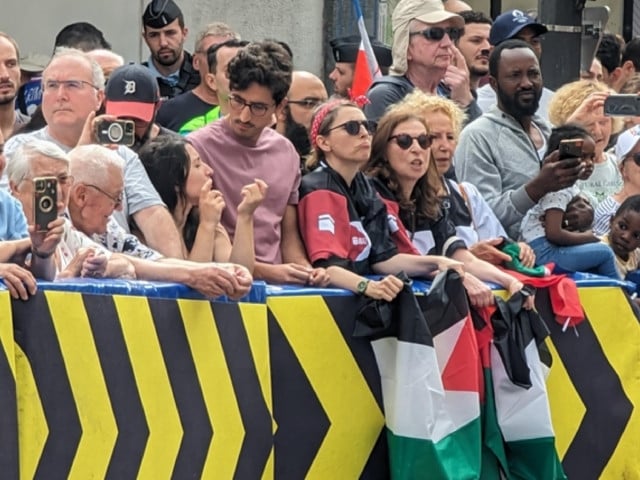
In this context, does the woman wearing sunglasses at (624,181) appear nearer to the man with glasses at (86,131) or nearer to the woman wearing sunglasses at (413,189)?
the woman wearing sunglasses at (413,189)

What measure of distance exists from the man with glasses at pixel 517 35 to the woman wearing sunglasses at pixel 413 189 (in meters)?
2.66

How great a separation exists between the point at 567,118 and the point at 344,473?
370cm

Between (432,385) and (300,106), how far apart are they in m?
2.89

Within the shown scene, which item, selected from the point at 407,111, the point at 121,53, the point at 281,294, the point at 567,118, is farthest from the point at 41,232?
the point at 121,53

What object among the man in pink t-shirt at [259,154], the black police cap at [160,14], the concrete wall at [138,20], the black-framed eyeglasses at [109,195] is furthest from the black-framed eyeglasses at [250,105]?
the concrete wall at [138,20]

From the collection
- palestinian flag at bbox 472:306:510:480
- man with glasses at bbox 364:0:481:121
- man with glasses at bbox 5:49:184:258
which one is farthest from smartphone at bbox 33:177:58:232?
man with glasses at bbox 364:0:481:121

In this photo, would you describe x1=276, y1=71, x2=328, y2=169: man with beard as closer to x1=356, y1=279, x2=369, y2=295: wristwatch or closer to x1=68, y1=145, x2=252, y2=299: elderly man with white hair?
x1=356, y1=279, x2=369, y2=295: wristwatch

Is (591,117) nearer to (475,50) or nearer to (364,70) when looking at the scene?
(364,70)

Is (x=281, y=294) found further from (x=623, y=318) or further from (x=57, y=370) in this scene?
(x=623, y=318)

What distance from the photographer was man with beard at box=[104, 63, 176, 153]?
856cm

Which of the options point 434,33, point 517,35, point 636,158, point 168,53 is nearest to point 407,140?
point 434,33

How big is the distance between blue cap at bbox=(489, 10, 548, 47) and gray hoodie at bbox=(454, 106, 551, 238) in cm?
156

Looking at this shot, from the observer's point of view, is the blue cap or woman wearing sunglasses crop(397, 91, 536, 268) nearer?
woman wearing sunglasses crop(397, 91, 536, 268)

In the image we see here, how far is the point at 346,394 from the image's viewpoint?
7.82 meters
